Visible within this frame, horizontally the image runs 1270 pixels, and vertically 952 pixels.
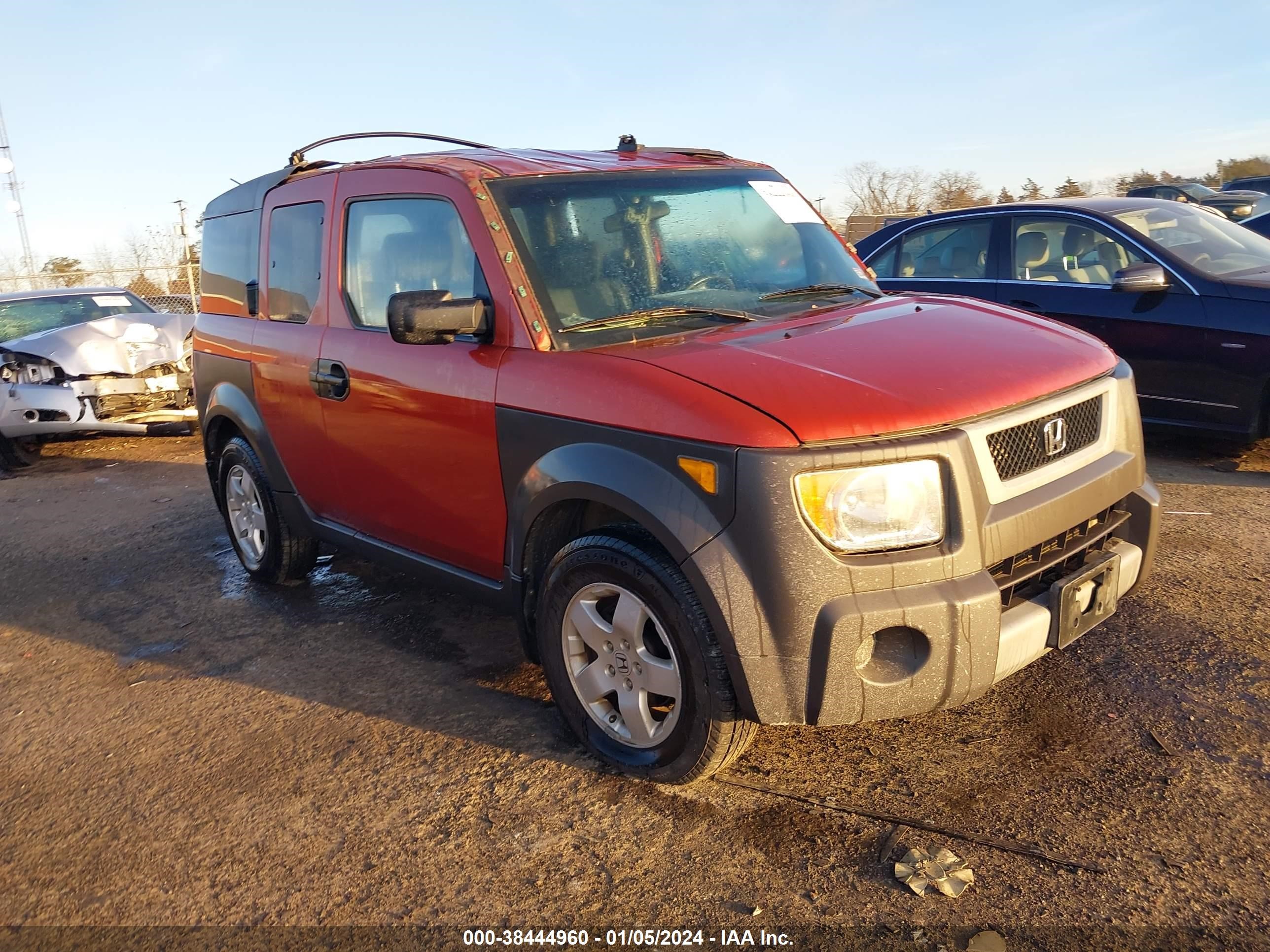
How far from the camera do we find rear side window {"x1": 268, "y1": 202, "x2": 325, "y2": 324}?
430 cm

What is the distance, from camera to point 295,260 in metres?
4.48

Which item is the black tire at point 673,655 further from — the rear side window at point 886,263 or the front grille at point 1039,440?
the rear side window at point 886,263

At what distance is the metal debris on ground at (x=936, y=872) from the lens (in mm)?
2539

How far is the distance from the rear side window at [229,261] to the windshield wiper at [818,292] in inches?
101

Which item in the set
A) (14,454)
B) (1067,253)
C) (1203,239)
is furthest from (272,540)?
(1203,239)

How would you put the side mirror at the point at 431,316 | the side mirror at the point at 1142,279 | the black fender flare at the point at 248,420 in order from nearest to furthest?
1. the side mirror at the point at 431,316
2. the black fender flare at the point at 248,420
3. the side mirror at the point at 1142,279

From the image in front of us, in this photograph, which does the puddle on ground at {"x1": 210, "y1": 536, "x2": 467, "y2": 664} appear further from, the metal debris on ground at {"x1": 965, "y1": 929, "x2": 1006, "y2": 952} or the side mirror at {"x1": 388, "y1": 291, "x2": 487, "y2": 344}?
the metal debris on ground at {"x1": 965, "y1": 929, "x2": 1006, "y2": 952}

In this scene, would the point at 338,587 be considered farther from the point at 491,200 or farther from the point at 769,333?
the point at 769,333

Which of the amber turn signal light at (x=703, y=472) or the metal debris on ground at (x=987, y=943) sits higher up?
the amber turn signal light at (x=703, y=472)

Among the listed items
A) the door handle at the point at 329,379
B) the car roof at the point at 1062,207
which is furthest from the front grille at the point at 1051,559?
the car roof at the point at 1062,207

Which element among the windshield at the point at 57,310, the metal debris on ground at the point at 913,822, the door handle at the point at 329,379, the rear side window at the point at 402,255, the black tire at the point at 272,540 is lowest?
the metal debris on ground at the point at 913,822

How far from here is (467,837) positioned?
9.70 ft

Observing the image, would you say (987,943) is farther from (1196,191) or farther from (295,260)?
(1196,191)

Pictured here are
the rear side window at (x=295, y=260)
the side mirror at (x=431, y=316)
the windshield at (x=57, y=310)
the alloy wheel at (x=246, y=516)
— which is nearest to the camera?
the side mirror at (x=431, y=316)
